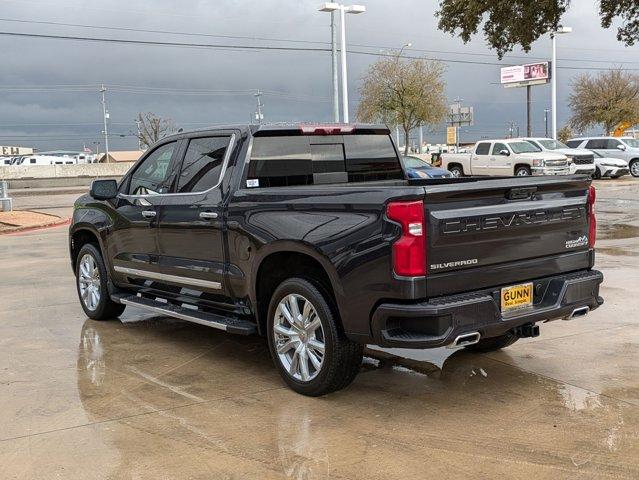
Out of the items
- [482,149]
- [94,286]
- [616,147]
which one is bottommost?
[94,286]

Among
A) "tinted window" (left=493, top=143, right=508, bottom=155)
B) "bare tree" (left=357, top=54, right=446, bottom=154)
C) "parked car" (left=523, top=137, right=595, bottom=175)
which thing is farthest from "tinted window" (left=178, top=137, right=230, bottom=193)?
"bare tree" (left=357, top=54, right=446, bottom=154)

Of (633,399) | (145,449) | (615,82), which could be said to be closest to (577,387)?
(633,399)

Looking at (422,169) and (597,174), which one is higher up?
(422,169)

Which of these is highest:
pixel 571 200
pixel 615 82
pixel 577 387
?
pixel 615 82

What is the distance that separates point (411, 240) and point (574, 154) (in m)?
27.5

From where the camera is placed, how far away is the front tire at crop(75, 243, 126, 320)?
7219 millimetres

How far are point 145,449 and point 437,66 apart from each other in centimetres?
4704

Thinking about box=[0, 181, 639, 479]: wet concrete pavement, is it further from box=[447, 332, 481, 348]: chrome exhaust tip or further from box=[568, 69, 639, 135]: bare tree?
box=[568, 69, 639, 135]: bare tree

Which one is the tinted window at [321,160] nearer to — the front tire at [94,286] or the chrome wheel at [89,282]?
the front tire at [94,286]

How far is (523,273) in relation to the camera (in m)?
4.68

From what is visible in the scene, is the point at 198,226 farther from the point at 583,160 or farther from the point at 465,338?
the point at 583,160

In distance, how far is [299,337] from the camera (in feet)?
16.2

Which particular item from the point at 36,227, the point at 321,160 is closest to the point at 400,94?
the point at 36,227

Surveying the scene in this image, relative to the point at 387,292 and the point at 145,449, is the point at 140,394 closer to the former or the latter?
the point at 145,449
